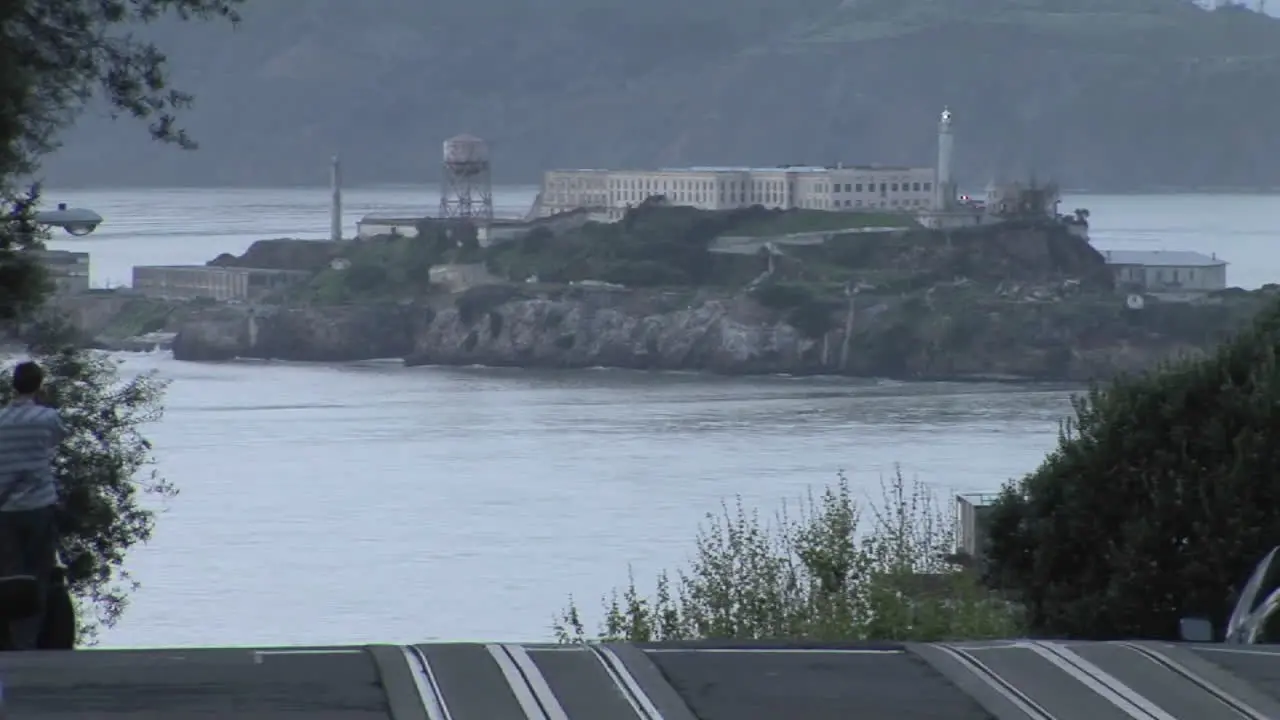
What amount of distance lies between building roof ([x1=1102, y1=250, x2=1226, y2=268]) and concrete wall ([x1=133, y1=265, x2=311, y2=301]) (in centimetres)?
2022

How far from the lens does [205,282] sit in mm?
54125

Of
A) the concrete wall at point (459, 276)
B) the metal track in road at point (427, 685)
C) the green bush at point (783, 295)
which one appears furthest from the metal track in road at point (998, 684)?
the concrete wall at point (459, 276)

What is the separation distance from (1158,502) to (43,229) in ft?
13.3

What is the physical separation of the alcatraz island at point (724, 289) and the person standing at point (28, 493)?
1420 inches

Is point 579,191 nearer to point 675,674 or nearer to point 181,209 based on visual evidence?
point 181,209

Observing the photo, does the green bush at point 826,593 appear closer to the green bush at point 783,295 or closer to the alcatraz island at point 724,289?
the alcatraz island at point 724,289

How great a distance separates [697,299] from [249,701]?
44.0 metres

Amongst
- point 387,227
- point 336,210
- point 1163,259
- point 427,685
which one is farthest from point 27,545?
point 336,210

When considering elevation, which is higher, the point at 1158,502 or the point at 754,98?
the point at 754,98

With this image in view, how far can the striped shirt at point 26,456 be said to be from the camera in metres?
4.21

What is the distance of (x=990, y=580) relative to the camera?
592cm

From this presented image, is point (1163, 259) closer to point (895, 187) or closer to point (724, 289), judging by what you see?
point (895, 187)

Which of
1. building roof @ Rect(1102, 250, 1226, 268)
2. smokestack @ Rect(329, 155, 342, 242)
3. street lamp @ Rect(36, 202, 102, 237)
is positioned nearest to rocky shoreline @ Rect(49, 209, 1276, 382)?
building roof @ Rect(1102, 250, 1226, 268)

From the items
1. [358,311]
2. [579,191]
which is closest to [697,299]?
[358,311]
